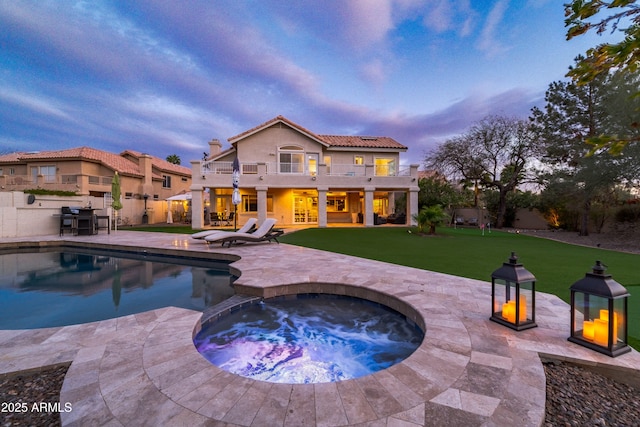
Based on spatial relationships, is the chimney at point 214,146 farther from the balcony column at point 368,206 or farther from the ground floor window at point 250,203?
the balcony column at point 368,206

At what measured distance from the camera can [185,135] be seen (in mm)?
49688

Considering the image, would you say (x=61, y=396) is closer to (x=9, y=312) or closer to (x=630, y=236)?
(x=9, y=312)

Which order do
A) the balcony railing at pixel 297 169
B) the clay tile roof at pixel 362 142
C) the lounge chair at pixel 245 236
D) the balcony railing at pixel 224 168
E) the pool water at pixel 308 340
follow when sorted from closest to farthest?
the pool water at pixel 308 340 < the lounge chair at pixel 245 236 < the balcony railing at pixel 224 168 < the balcony railing at pixel 297 169 < the clay tile roof at pixel 362 142

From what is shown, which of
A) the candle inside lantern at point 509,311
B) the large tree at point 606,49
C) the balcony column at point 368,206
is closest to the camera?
the large tree at point 606,49

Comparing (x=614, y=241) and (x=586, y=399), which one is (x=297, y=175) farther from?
(x=614, y=241)

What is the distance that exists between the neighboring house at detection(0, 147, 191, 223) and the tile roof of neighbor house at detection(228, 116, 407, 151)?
1134 centimetres

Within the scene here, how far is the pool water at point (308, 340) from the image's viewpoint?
311 centimetres

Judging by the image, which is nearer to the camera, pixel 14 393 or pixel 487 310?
pixel 14 393

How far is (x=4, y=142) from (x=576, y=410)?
82.8m

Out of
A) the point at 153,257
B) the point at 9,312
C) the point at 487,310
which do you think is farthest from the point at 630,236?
the point at 9,312

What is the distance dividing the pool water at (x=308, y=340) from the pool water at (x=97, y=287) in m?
1.51

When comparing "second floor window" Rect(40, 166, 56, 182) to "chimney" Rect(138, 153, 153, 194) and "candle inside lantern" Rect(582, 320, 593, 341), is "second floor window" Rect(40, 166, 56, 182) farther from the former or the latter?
"candle inside lantern" Rect(582, 320, 593, 341)

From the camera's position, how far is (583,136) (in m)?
16.2

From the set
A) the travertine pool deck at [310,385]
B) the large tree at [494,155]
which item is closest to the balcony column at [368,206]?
the large tree at [494,155]
